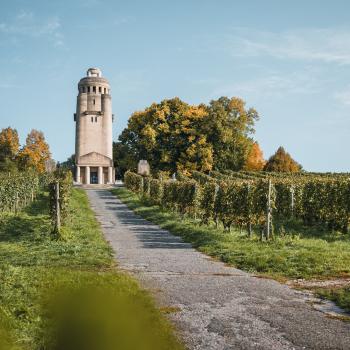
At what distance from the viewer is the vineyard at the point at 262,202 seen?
2161 centimetres

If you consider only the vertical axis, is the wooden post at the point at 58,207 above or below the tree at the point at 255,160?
below

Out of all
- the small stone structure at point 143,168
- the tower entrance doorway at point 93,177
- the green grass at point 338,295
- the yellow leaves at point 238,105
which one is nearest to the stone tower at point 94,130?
the tower entrance doorway at point 93,177

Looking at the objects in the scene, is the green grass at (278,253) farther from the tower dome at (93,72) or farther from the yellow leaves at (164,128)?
the tower dome at (93,72)

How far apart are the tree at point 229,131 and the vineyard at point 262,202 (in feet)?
112

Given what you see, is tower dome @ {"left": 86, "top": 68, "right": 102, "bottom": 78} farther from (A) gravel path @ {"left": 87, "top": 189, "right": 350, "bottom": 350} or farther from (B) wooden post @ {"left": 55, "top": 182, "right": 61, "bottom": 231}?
(A) gravel path @ {"left": 87, "top": 189, "right": 350, "bottom": 350}

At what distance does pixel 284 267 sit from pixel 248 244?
4.61 meters

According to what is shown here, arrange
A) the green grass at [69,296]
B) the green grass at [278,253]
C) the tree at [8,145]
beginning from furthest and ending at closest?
the tree at [8,145], the green grass at [278,253], the green grass at [69,296]

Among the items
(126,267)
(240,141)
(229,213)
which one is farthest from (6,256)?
(240,141)

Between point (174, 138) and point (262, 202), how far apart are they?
48977 millimetres

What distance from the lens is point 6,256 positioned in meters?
15.1

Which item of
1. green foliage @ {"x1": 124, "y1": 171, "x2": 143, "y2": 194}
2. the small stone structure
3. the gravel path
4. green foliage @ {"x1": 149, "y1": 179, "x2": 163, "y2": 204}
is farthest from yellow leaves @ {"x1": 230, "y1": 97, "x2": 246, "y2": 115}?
the gravel path

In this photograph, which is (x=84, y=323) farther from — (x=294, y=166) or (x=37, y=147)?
(x=37, y=147)

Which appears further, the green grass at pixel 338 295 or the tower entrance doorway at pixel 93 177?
the tower entrance doorway at pixel 93 177

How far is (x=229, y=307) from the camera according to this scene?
8750 millimetres
